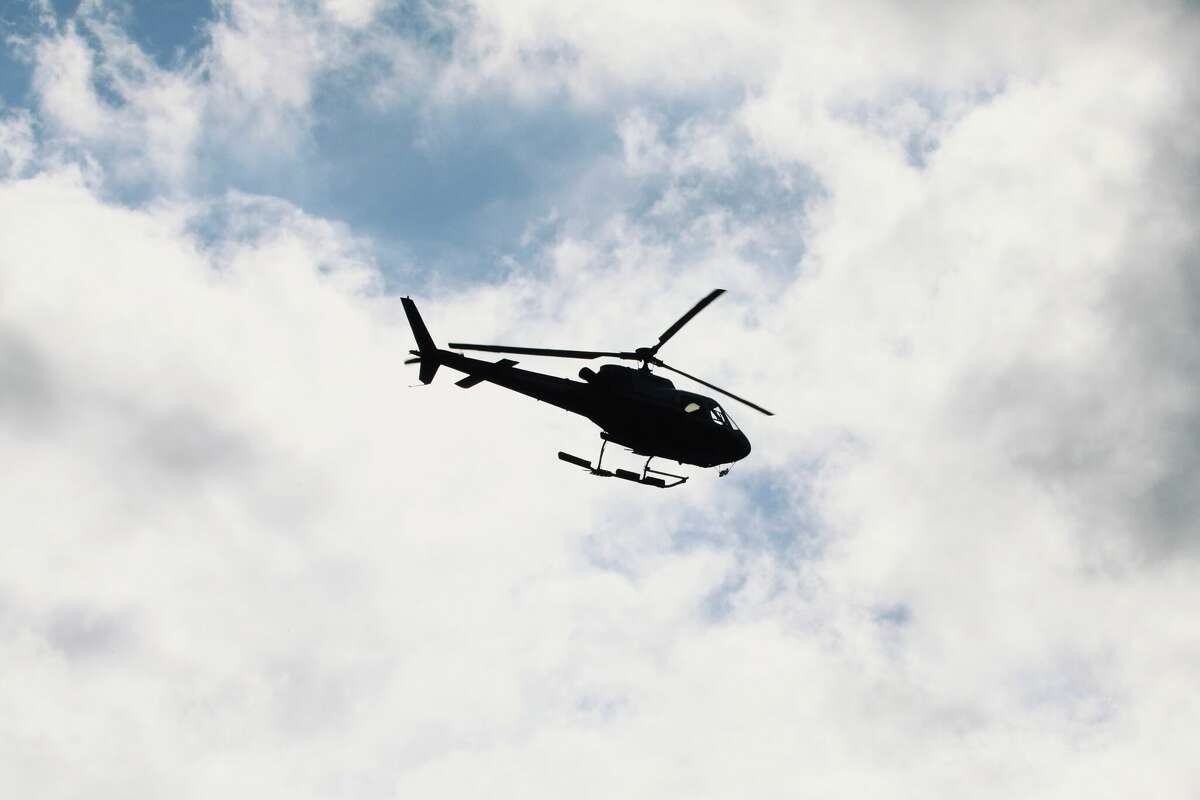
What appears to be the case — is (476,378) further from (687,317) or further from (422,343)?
(687,317)

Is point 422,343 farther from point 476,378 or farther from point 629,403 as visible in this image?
point 629,403

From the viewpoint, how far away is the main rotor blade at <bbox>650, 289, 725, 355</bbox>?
38.6 m

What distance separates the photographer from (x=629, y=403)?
4341 centimetres

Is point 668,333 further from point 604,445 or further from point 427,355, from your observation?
point 427,355

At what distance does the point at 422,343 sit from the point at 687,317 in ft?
43.0

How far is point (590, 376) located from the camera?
44.1m

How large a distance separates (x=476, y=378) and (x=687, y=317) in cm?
1059

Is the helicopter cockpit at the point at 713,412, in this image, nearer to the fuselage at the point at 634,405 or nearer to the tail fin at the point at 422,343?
the fuselage at the point at 634,405

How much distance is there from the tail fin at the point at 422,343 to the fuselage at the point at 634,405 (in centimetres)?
54

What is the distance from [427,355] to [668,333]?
1171 centimetres

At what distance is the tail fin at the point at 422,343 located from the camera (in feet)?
145

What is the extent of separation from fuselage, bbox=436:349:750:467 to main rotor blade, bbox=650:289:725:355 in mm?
2268

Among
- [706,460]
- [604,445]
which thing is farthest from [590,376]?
[706,460]

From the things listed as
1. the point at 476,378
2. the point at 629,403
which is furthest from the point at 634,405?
the point at 476,378
